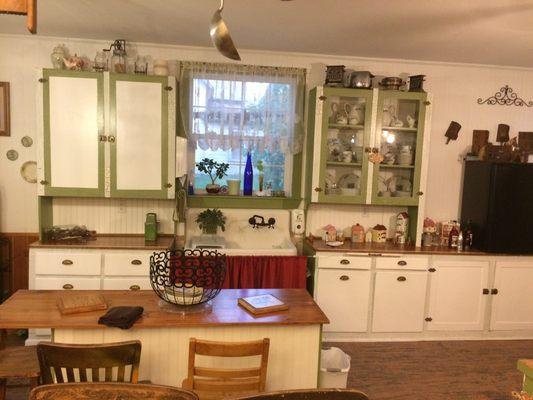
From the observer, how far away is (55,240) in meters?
3.58

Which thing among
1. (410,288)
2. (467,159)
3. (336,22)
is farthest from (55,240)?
(467,159)

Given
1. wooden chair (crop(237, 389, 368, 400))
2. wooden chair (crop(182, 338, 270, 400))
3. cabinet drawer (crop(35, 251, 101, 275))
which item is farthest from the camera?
cabinet drawer (crop(35, 251, 101, 275))

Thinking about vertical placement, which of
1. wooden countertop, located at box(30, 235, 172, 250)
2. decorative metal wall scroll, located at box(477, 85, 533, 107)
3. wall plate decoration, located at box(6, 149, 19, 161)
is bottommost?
wooden countertop, located at box(30, 235, 172, 250)

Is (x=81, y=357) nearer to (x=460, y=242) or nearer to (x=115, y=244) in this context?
(x=115, y=244)

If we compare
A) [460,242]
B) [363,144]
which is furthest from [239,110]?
[460,242]

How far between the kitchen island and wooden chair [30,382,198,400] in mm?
593

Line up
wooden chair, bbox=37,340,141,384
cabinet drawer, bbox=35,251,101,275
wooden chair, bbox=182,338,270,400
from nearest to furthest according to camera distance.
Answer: wooden chair, bbox=37,340,141,384, wooden chair, bbox=182,338,270,400, cabinet drawer, bbox=35,251,101,275

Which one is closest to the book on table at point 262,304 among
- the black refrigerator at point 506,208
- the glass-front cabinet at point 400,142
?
the glass-front cabinet at point 400,142

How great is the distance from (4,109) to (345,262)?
3.24 meters

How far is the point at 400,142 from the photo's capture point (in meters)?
4.00

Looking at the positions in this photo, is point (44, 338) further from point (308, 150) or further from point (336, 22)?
point (336, 22)

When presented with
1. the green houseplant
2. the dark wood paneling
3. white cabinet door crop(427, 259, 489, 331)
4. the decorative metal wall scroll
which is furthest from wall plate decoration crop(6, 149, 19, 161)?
the decorative metal wall scroll

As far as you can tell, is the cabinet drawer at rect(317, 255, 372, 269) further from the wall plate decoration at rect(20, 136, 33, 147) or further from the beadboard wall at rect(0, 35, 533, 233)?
the wall plate decoration at rect(20, 136, 33, 147)

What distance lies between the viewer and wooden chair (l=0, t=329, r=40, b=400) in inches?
82.0
